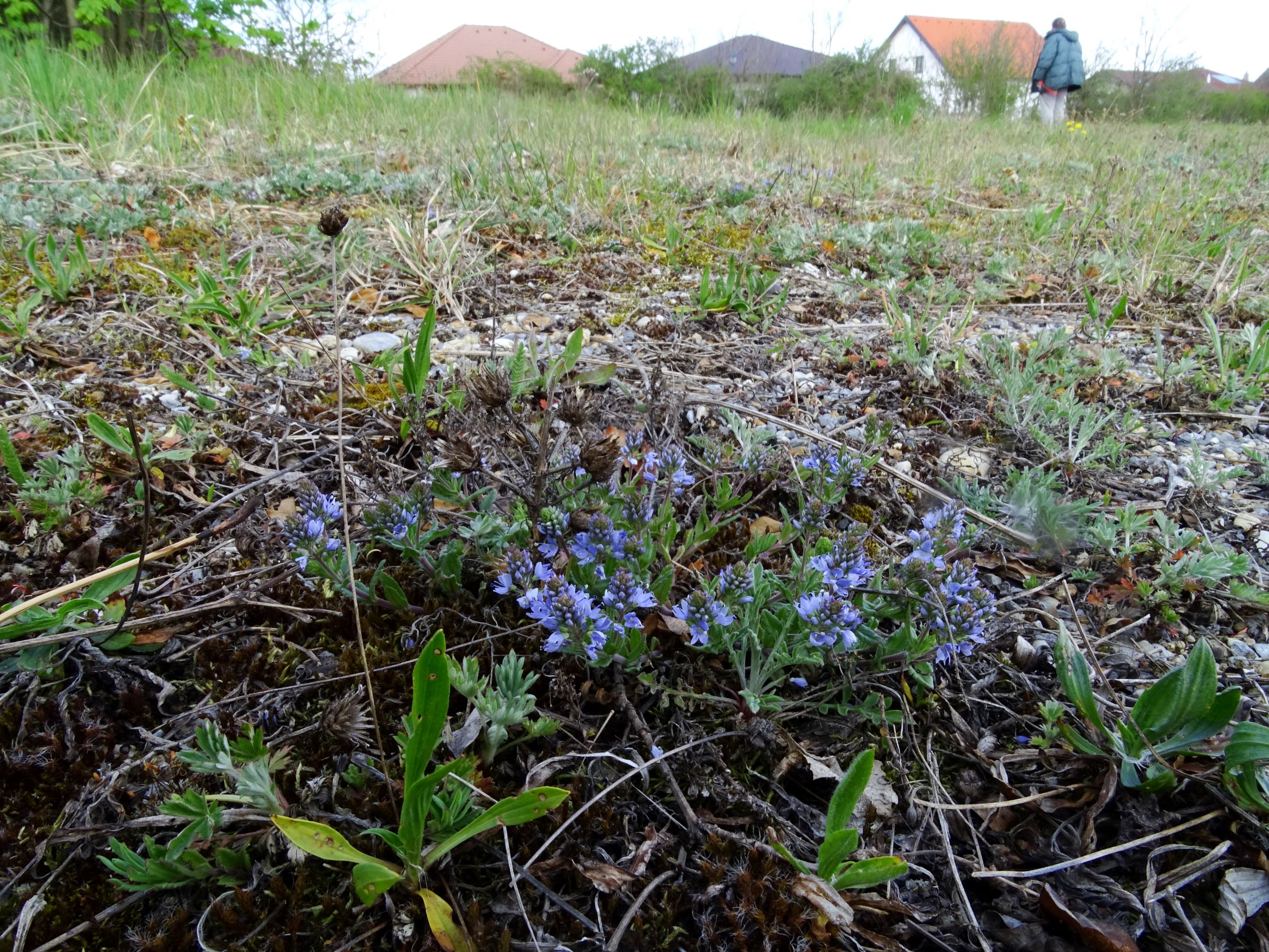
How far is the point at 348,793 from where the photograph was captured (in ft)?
4.34

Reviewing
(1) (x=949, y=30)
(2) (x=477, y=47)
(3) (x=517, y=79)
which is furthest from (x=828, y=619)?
(1) (x=949, y=30)

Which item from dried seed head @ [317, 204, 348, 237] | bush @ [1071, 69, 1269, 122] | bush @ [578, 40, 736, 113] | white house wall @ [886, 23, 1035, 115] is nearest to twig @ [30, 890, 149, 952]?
dried seed head @ [317, 204, 348, 237]

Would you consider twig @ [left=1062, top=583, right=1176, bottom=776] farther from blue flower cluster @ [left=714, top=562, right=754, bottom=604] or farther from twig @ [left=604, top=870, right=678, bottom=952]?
twig @ [left=604, top=870, right=678, bottom=952]

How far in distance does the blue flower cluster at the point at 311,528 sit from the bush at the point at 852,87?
11.2 m

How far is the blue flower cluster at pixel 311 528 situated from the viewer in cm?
146

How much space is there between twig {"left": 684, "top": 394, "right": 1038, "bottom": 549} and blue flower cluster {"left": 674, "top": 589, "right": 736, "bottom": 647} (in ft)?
2.48

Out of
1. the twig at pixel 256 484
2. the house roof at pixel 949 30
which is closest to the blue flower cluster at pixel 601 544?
the twig at pixel 256 484

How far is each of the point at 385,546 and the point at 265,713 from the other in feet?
1.77

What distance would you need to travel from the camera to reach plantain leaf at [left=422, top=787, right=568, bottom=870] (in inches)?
45.1

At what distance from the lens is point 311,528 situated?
1.47 m

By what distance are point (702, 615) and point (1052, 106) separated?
17868 mm

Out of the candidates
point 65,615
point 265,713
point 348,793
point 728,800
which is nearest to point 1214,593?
point 728,800

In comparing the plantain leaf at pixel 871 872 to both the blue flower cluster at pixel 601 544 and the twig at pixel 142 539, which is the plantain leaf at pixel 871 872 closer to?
the blue flower cluster at pixel 601 544

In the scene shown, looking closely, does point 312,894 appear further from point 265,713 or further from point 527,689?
point 527,689
